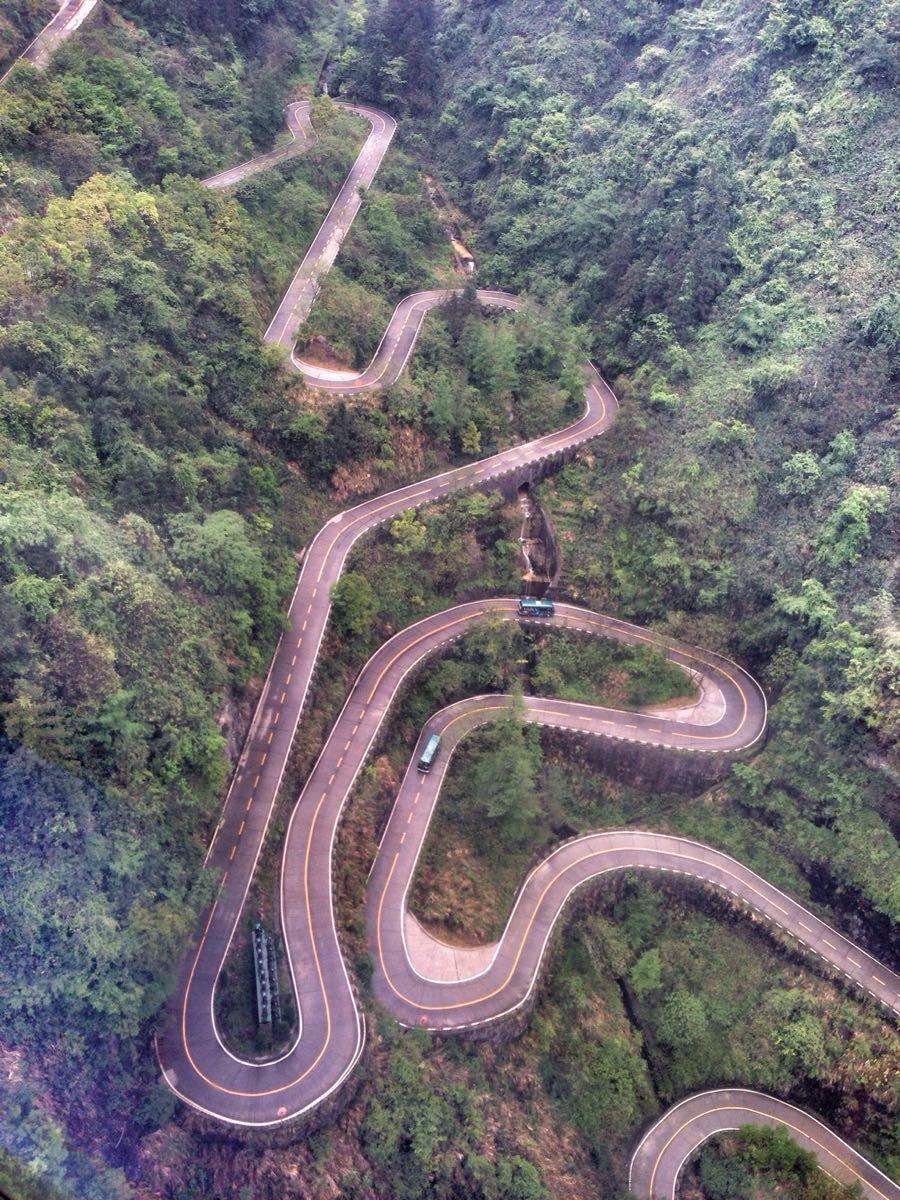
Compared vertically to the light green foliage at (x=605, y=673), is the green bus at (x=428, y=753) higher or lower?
lower

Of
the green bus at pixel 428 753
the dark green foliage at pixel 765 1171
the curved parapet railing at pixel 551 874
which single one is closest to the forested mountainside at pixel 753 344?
the curved parapet railing at pixel 551 874

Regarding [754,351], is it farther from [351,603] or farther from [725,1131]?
[725,1131]

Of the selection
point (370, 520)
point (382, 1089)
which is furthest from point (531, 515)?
point (382, 1089)

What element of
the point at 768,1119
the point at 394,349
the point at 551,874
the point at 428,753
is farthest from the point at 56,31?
the point at 768,1119

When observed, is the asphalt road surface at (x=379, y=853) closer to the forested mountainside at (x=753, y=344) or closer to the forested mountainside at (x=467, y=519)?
the forested mountainside at (x=467, y=519)

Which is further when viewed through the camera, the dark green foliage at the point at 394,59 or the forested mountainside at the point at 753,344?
the dark green foliage at the point at 394,59

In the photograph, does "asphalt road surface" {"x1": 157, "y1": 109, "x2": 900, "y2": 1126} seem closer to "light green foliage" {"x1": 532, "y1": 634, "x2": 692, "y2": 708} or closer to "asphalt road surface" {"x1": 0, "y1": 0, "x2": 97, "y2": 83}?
"light green foliage" {"x1": 532, "y1": 634, "x2": 692, "y2": 708}

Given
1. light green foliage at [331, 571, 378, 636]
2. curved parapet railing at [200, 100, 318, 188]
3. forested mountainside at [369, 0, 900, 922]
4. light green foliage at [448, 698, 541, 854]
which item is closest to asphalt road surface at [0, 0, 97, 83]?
curved parapet railing at [200, 100, 318, 188]
